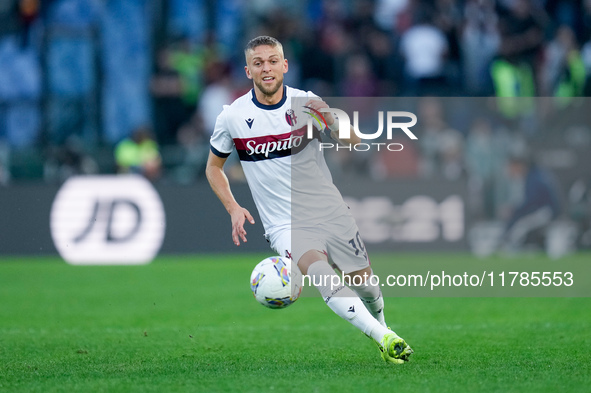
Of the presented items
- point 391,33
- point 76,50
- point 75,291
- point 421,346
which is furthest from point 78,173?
point 421,346

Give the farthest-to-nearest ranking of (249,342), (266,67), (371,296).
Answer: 1. (249,342)
2. (371,296)
3. (266,67)

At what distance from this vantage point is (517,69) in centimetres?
1705

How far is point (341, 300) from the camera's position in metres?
6.44

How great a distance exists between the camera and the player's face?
6.69 meters

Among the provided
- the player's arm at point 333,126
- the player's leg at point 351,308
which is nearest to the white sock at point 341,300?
the player's leg at point 351,308

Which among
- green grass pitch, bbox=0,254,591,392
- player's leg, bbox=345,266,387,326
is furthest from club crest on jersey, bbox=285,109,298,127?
green grass pitch, bbox=0,254,591,392

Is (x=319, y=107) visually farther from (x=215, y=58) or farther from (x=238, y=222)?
(x=215, y=58)

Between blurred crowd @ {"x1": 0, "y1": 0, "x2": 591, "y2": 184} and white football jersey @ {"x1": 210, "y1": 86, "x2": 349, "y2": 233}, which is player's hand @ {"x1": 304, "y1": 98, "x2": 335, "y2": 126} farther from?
blurred crowd @ {"x1": 0, "y1": 0, "x2": 591, "y2": 184}

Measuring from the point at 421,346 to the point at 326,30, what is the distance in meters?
11.4

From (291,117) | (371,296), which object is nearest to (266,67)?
(291,117)

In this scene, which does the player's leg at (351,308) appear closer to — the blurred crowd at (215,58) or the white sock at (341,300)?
the white sock at (341,300)

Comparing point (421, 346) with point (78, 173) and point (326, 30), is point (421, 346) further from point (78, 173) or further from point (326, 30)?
point (326, 30)

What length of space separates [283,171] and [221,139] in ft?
1.75

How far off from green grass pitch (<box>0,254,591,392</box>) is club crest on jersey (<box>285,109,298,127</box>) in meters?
1.73
